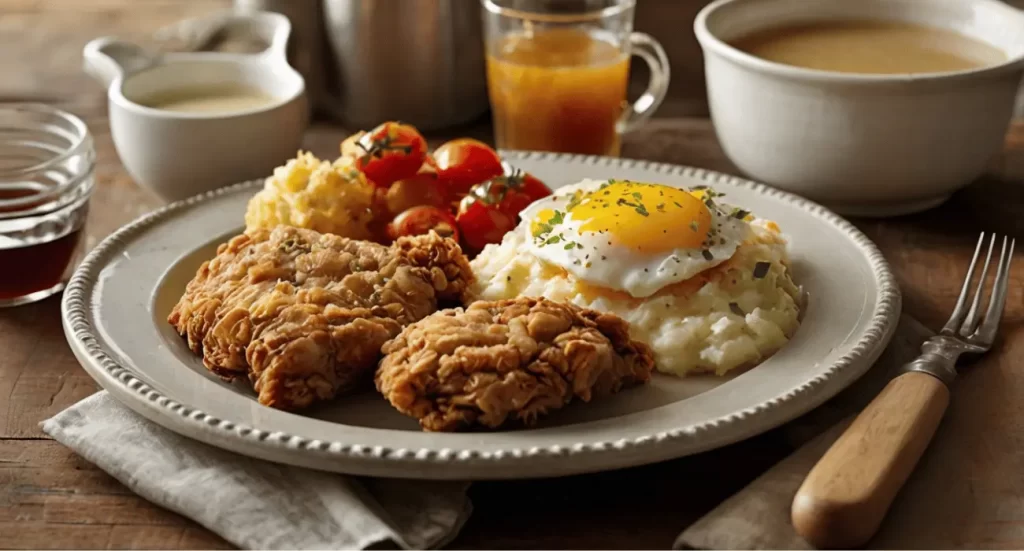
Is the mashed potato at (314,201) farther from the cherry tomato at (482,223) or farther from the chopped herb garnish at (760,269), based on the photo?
the chopped herb garnish at (760,269)

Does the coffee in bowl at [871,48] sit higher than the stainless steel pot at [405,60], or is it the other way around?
the coffee in bowl at [871,48]

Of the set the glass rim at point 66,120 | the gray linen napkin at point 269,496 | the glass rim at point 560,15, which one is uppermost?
the glass rim at point 560,15

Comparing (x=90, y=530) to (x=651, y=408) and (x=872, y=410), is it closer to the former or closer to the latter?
(x=651, y=408)

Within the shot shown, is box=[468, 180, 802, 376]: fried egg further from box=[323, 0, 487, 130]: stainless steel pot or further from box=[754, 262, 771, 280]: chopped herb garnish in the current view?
box=[323, 0, 487, 130]: stainless steel pot

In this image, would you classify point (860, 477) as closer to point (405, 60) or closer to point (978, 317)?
point (978, 317)

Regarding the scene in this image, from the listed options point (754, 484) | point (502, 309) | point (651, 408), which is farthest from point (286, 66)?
point (754, 484)

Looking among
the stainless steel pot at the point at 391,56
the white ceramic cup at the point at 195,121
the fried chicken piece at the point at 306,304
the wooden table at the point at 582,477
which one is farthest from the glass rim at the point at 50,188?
the stainless steel pot at the point at 391,56

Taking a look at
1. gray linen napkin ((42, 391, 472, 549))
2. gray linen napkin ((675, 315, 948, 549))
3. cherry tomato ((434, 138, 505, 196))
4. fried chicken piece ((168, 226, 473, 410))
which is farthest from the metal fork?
cherry tomato ((434, 138, 505, 196))
